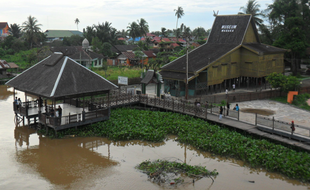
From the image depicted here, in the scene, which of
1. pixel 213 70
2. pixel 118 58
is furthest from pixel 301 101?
pixel 118 58

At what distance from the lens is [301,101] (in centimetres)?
3331

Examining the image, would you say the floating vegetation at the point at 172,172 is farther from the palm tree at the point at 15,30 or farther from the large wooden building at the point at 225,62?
the palm tree at the point at 15,30

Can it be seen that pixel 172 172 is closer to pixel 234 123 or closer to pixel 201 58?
pixel 234 123

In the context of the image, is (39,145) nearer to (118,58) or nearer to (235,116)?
(235,116)

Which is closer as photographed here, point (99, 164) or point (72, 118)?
point (99, 164)

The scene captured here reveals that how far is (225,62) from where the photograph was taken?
129 ft

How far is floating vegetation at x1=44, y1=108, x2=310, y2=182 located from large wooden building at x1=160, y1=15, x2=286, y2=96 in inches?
376

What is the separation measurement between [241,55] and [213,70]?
6.75 m

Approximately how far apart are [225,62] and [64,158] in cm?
2581

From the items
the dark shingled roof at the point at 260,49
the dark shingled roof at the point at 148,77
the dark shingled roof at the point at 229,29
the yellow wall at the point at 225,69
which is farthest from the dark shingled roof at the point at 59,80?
the dark shingled roof at the point at 229,29

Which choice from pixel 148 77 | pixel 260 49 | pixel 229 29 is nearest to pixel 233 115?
pixel 148 77

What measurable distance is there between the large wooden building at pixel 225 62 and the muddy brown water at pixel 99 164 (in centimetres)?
1416

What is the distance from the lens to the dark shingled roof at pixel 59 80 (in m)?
Answer: 23.0

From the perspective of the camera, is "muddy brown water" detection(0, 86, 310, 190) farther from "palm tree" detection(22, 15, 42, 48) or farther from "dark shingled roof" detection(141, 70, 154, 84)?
"palm tree" detection(22, 15, 42, 48)
